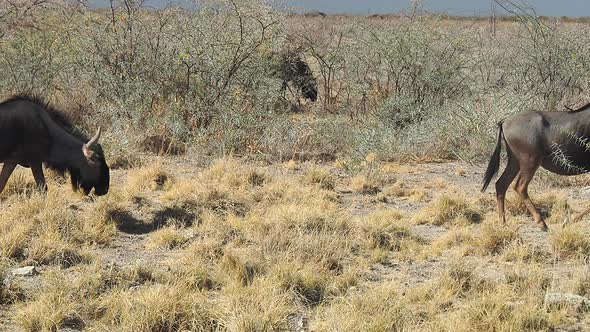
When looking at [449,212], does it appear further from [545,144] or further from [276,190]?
[276,190]

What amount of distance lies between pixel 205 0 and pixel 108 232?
744 centimetres

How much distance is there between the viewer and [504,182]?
7.89 m

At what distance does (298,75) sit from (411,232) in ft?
39.9

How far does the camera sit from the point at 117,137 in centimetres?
1057

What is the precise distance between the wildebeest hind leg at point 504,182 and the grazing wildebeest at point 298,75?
10.6 meters

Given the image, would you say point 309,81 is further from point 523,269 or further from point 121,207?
point 523,269

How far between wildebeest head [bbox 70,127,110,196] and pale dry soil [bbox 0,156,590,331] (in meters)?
0.22

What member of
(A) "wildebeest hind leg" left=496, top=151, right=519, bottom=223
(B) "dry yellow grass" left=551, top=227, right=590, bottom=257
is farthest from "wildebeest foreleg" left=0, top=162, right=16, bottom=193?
(B) "dry yellow grass" left=551, top=227, right=590, bottom=257

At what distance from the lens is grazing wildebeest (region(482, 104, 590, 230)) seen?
7.66 m

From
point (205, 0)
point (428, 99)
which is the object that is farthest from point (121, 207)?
point (428, 99)

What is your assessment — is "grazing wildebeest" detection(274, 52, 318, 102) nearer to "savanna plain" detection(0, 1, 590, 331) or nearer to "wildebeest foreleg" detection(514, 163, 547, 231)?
"savanna plain" detection(0, 1, 590, 331)

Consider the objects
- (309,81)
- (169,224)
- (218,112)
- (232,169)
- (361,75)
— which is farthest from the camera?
(309,81)

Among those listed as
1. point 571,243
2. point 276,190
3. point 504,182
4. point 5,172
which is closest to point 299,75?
point 276,190

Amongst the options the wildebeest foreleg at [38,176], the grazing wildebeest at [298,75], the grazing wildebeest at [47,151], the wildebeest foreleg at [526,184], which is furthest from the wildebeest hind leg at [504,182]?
the grazing wildebeest at [298,75]
